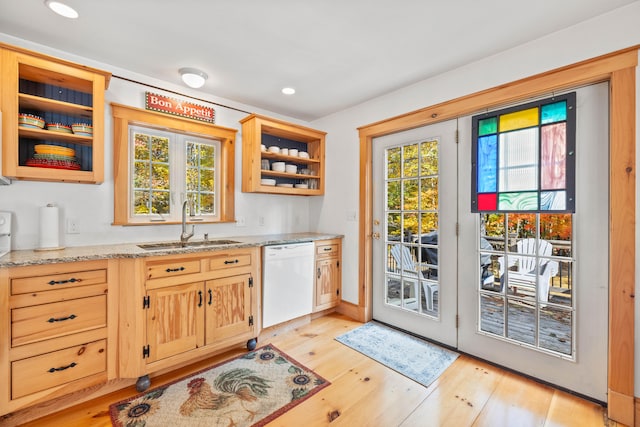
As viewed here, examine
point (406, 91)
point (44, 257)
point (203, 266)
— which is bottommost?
point (203, 266)

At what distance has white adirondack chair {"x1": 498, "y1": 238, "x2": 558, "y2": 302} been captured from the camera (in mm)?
2041

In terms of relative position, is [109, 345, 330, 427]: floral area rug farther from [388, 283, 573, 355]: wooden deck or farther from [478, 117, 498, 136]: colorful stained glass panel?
[478, 117, 498, 136]: colorful stained glass panel

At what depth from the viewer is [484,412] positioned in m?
1.75

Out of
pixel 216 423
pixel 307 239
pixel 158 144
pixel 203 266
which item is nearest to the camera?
pixel 216 423

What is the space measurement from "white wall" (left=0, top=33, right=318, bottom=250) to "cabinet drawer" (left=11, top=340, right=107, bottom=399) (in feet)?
2.92

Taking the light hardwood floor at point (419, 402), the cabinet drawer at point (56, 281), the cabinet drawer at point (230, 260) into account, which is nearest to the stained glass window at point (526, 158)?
the light hardwood floor at point (419, 402)

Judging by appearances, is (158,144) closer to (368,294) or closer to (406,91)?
(406,91)

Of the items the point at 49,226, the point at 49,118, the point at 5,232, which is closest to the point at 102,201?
the point at 49,226

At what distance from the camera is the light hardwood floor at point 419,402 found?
169cm

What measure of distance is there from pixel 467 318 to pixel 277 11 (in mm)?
2722

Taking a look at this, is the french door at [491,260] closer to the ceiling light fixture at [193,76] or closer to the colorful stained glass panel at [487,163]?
the colorful stained glass panel at [487,163]

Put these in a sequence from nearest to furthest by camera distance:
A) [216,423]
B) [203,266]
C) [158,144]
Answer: [216,423] → [203,266] → [158,144]

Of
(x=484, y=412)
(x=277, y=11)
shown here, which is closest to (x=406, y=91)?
(x=277, y=11)

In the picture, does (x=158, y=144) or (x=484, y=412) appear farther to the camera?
(x=158, y=144)
